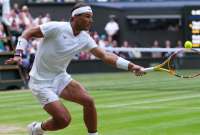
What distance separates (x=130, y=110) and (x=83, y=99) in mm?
4837

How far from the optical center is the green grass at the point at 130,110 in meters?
11.8

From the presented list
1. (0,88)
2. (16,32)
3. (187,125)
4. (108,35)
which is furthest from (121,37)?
(187,125)

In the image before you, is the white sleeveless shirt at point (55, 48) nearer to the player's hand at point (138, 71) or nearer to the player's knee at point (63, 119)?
the player's knee at point (63, 119)

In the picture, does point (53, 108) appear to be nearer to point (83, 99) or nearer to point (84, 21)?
point (83, 99)

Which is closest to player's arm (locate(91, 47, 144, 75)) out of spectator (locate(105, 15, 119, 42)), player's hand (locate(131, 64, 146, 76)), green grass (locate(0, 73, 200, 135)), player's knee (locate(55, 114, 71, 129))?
A: player's hand (locate(131, 64, 146, 76))

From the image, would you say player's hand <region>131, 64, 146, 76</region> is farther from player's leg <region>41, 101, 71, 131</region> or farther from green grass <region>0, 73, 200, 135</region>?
green grass <region>0, 73, 200, 135</region>

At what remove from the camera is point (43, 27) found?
945 centimetres

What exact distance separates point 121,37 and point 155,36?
5.38 ft

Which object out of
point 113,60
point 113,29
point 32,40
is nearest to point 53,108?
point 113,60

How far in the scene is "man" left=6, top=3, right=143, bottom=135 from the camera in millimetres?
9508

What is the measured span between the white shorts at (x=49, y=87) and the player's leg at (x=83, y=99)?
78 mm

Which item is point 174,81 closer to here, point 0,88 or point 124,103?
point 0,88

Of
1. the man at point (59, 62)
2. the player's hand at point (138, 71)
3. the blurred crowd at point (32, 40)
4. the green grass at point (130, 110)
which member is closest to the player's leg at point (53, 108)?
the man at point (59, 62)

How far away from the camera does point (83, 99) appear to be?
9.80 metres
